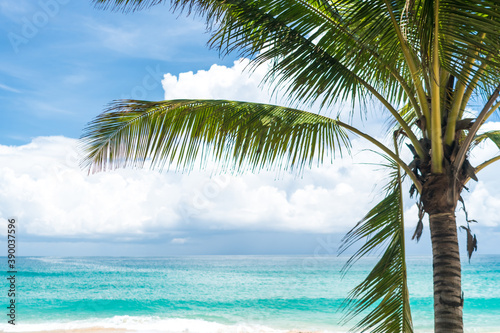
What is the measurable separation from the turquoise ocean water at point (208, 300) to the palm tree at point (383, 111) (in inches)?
481

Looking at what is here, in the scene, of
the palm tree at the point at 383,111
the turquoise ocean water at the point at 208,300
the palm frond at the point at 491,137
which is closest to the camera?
the palm tree at the point at 383,111

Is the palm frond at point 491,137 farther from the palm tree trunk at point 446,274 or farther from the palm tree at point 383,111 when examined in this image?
the palm tree trunk at point 446,274

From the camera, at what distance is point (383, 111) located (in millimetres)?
5773

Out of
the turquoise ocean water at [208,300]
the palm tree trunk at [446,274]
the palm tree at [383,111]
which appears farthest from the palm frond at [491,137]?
the turquoise ocean water at [208,300]

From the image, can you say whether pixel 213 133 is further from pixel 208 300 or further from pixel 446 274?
pixel 208 300

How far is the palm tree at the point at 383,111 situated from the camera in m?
3.54

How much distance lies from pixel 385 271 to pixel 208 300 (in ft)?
76.0

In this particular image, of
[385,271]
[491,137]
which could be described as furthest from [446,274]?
[491,137]

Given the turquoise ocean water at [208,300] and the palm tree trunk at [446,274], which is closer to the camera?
the palm tree trunk at [446,274]

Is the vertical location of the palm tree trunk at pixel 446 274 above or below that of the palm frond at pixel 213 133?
below

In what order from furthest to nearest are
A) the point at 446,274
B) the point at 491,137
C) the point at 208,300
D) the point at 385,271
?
1. the point at 208,300
2. the point at 491,137
3. the point at 385,271
4. the point at 446,274

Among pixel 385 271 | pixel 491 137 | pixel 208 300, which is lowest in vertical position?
pixel 208 300

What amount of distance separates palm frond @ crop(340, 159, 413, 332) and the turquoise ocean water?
41.3 feet

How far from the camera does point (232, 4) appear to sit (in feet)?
14.0
